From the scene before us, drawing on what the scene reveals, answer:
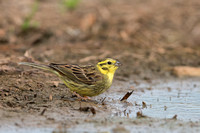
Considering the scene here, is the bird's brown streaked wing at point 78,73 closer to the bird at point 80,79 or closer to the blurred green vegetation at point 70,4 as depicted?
the bird at point 80,79

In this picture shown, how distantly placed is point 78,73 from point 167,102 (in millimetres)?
1827

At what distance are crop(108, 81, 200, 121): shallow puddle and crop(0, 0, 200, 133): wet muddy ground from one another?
2 centimetres

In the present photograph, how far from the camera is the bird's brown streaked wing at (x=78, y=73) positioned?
6.83 m

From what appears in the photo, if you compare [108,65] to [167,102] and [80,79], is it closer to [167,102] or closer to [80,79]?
[80,79]

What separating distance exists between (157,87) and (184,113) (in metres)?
2.40

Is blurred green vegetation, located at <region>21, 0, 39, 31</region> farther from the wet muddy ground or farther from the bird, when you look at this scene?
the bird

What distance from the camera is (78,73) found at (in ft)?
22.9

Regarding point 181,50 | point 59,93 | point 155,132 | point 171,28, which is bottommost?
point 155,132

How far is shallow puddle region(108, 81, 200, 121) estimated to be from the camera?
21.1 ft

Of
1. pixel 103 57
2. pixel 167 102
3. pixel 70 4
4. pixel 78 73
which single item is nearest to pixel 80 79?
pixel 78 73

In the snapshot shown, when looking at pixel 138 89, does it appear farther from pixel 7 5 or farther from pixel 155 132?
pixel 7 5

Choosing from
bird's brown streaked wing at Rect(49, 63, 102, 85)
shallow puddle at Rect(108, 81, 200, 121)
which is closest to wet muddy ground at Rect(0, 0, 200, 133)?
shallow puddle at Rect(108, 81, 200, 121)

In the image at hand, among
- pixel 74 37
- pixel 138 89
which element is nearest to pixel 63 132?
pixel 138 89

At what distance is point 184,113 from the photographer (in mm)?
6547
